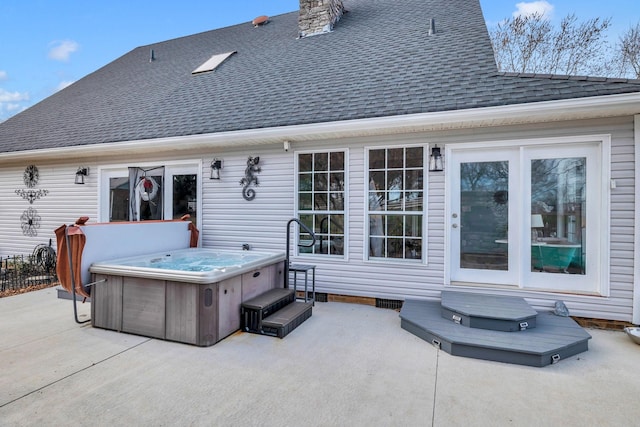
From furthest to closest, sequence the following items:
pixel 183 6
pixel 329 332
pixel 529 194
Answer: pixel 183 6, pixel 529 194, pixel 329 332

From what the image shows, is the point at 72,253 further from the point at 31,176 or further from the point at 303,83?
the point at 31,176

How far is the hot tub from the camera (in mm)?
3137

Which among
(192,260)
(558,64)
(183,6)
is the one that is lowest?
(192,260)

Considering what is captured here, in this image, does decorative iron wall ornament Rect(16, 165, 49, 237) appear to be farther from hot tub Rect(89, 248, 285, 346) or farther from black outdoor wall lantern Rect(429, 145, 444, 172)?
black outdoor wall lantern Rect(429, 145, 444, 172)

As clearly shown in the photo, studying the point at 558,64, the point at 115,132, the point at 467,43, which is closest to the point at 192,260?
the point at 115,132

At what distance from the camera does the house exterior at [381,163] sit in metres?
A: 3.69

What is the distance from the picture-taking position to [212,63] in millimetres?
7414

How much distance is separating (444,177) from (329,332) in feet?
7.75

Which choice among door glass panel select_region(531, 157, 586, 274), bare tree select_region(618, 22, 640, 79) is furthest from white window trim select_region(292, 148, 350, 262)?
bare tree select_region(618, 22, 640, 79)

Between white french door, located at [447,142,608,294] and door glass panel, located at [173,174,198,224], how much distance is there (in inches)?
161

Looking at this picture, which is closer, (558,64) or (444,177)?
(444,177)

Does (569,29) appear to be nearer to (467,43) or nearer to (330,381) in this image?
(467,43)

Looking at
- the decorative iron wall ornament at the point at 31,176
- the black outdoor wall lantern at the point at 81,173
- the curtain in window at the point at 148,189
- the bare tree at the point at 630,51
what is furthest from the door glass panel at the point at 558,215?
the decorative iron wall ornament at the point at 31,176

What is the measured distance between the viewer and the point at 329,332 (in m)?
3.53
